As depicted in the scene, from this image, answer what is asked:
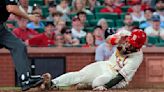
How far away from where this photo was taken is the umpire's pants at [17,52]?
7648mm

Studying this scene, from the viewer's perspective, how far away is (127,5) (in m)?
14.7

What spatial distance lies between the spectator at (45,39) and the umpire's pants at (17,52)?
4.02 metres

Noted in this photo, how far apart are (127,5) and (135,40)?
6749mm

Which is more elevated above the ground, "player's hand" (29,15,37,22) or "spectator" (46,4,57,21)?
"player's hand" (29,15,37,22)

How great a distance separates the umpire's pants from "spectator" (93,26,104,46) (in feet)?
15.0

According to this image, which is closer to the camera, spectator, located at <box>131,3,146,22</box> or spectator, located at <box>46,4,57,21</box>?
spectator, located at <box>46,4,57,21</box>

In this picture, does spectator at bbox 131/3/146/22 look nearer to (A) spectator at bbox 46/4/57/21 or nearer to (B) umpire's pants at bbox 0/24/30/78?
(A) spectator at bbox 46/4/57/21

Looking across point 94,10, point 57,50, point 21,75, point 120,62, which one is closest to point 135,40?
point 120,62

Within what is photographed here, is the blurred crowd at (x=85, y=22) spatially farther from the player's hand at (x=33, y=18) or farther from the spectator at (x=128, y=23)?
the player's hand at (x=33, y=18)

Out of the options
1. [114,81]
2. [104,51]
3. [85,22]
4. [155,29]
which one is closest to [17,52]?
[114,81]

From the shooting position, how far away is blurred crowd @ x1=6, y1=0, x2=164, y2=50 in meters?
12.1

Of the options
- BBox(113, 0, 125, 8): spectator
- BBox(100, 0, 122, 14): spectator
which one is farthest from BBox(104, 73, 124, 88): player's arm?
BBox(113, 0, 125, 8): spectator

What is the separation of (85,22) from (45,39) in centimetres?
154

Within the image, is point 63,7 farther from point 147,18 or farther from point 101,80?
point 101,80
